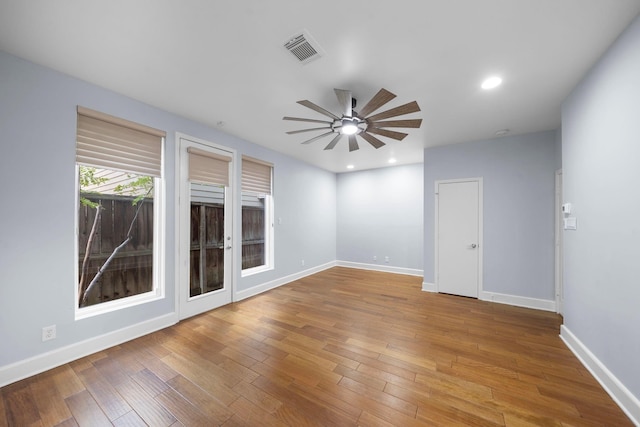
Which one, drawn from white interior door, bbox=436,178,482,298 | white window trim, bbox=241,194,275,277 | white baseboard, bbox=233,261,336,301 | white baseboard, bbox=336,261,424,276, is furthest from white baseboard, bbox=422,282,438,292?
white window trim, bbox=241,194,275,277

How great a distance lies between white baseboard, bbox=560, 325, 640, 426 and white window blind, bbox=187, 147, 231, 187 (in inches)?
179

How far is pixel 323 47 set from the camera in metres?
1.87

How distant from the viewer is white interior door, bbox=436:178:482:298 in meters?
4.12

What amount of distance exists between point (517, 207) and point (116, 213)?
225 inches

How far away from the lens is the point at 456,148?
4301mm

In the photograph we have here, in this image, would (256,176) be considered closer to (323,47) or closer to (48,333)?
(323,47)

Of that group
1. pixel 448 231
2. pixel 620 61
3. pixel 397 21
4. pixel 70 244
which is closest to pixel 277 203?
pixel 70 244

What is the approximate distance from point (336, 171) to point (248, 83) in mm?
4400

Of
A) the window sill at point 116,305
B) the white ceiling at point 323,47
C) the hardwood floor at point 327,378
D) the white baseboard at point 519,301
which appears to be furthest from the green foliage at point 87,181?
the white baseboard at point 519,301

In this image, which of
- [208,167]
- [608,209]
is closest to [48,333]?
[208,167]

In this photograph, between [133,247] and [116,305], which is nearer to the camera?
[116,305]

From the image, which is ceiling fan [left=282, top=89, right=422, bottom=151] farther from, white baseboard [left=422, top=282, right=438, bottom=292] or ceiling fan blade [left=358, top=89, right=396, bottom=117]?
white baseboard [left=422, top=282, right=438, bottom=292]

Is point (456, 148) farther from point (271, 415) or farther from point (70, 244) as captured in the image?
point (70, 244)

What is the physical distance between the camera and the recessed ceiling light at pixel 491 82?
2.28 m
